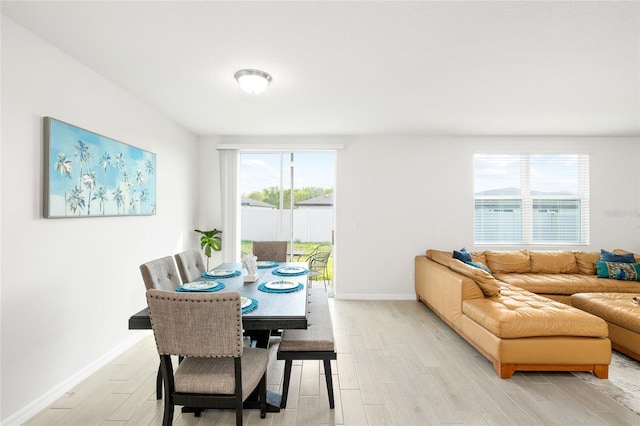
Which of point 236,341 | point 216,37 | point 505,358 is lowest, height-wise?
point 505,358

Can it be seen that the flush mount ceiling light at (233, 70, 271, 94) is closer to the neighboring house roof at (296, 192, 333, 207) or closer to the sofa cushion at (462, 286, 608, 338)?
the neighboring house roof at (296, 192, 333, 207)

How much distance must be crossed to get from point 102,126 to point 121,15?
47.9 inches

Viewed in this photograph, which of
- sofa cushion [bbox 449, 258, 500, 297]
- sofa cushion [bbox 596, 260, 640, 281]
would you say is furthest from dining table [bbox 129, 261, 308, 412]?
sofa cushion [bbox 596, 260, 640, 281]

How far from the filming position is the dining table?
70.7 inches

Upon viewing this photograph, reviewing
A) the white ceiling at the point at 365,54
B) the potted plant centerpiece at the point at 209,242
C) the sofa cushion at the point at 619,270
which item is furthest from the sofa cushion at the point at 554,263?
the potted plant centerpiece at the point at 209,242

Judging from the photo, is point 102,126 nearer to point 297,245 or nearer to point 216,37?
point 216,37

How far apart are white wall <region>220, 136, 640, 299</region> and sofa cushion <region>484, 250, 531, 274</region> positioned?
38 centimetres

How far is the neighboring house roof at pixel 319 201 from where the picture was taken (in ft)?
17.2

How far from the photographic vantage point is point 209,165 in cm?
502

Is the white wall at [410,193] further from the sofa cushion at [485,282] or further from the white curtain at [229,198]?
the sofa cushion at [485,282]

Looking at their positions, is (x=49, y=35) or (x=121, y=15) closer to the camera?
(x=121, y=15)

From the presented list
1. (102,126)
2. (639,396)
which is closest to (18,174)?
(102,126)

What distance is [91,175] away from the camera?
2.61 meters

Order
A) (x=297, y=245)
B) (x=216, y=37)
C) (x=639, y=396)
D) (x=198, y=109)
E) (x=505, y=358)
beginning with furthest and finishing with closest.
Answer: (x=297, y=245) → (x=198, y=109) → (x=505, y=358) → (x=639, y=396) → (x=216, y=37)
